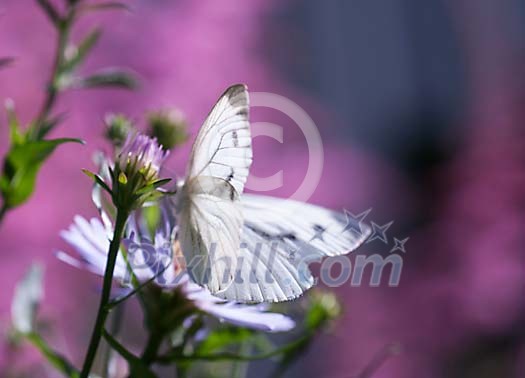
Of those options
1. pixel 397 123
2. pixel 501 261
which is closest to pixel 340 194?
pixel 501 261

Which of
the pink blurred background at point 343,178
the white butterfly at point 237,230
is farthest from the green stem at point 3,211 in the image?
the pink blurred background at point 343,178

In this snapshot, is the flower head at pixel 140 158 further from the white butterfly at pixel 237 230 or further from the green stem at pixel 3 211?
the green stem at pixel 3 211

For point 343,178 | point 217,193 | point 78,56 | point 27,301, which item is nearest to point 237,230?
point 217,193

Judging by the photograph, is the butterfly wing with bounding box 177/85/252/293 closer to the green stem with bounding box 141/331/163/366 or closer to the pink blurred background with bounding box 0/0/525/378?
the green stem with bounding box 141/331/163/366

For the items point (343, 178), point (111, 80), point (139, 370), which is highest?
point (343, 178)

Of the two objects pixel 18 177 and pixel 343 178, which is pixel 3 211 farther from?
pixel 343 178

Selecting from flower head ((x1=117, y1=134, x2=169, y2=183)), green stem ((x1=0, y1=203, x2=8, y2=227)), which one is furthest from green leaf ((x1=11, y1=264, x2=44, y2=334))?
flower head ((x1=117, y1=134, x2=169, y2=183))
